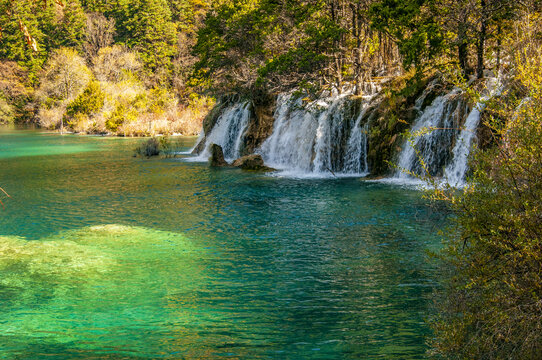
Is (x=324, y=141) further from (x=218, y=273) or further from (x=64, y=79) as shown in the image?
(x=64, y=79)

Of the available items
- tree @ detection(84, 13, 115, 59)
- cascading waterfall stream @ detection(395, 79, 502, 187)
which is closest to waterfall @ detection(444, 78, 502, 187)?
cascading waterfall stream @ detection(395, 79, 502, 187)

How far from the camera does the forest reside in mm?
5855

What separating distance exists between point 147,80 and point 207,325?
7425cm

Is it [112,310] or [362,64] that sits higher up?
[362,64]

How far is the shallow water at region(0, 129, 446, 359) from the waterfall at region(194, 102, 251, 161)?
12.7 meters

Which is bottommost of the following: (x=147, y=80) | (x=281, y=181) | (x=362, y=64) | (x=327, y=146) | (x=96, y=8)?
(x=281, y=181)

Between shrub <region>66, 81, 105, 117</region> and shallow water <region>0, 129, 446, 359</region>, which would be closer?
shallow water <region>0, 129, 446, 359</region>

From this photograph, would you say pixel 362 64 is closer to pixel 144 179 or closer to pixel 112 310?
pixel 144 179

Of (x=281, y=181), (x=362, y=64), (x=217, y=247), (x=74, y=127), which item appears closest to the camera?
(x=217, y=247)

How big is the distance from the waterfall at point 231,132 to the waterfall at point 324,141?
4.66 meters

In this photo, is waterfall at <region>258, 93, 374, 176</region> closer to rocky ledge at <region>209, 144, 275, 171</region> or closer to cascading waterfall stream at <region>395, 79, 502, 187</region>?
rocky ledge at <region>209, 144, 275, 171</region>

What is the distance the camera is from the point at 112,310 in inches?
352

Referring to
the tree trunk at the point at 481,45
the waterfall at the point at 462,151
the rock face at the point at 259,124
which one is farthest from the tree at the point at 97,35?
the waterfall at the point at 462,151

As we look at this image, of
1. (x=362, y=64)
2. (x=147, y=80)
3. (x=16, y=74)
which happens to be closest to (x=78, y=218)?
(x=362, y=64)
